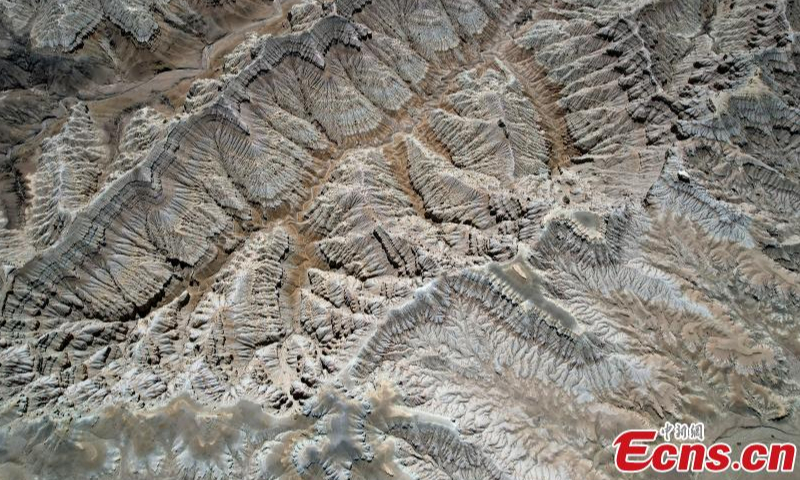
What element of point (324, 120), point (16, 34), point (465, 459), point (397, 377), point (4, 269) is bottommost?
point (465, 459)

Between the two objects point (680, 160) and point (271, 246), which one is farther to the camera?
point (271, 246)

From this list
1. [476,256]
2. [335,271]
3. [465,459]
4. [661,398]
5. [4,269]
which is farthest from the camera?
[335,271]

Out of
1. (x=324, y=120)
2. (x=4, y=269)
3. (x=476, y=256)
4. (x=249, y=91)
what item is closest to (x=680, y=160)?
(x=476, y=256)

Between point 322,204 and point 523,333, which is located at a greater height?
point 322,204

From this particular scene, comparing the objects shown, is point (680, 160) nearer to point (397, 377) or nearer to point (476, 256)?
point (476, 256)

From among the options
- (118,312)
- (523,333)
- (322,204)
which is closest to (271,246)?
(322,204)

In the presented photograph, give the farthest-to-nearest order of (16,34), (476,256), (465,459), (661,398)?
(16,34) < (476,256) < (661,398) < (465,459)
